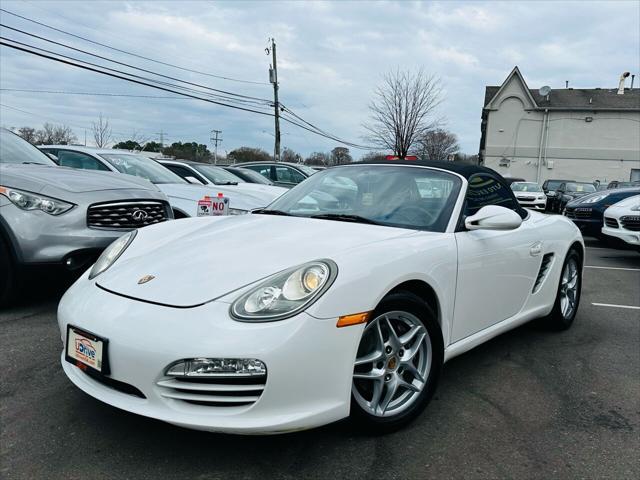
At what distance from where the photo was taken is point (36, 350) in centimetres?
332

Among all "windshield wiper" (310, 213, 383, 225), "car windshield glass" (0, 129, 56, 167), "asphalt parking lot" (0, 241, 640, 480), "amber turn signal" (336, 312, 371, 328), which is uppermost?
"car windshield glass" (0, 129, 56, 167)

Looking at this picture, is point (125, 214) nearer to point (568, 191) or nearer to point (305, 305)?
point (305, 305)

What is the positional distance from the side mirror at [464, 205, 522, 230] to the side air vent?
996mm

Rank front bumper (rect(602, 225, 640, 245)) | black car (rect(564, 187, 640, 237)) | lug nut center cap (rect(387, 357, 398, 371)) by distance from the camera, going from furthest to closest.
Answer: black car (rect(564, 187, 640, 237)), front bumper (rect(602, 225, 640, 245)), lug nut center cap (rect(387, 357, 398, 371))

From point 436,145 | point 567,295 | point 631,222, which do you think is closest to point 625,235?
point 631,222

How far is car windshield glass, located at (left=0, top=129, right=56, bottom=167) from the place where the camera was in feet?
16.0

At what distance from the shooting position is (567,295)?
427cm

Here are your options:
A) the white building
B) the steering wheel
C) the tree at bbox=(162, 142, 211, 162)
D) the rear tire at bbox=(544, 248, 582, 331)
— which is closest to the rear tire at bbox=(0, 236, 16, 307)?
the steering wheel

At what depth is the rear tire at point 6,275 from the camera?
383cm

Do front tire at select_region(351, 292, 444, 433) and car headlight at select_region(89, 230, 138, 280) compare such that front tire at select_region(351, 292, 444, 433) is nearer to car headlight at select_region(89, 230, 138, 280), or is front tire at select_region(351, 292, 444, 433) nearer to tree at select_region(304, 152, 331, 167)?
car headlight at select_region(89, 230, 138, 280)

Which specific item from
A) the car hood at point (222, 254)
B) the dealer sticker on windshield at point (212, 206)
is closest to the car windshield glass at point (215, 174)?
the dealer sticker on windshield at point (212, 206)

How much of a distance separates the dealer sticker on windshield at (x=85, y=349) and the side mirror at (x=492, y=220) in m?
2.05

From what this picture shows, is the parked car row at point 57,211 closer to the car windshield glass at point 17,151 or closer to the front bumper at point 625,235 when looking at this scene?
the car windshield glass at point 17,151

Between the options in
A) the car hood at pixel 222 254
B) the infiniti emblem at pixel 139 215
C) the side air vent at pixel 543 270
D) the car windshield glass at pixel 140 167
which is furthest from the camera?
the car windshield glass at pixel 140 167
